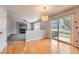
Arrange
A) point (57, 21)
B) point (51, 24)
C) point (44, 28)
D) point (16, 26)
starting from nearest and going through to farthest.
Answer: point (57, 21), point (51, 24), point (44, 28), point (16, 26)

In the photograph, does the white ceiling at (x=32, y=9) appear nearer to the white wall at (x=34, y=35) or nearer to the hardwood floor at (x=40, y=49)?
the white wall at (x=34, y=35)

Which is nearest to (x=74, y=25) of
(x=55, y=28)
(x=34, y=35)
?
(x=55, y=28)

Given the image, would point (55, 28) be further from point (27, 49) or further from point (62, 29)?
point (27, 49)

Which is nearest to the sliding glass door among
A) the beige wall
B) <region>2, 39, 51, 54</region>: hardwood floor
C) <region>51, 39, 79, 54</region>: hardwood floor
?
the beige wall

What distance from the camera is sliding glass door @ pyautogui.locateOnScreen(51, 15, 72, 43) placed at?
19.1 feet

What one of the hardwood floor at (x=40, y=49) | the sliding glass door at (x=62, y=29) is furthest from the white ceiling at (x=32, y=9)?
the hardwood floor at (x=40, y=49)

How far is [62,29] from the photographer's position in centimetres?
663

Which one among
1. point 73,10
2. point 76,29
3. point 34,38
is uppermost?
point 73,10

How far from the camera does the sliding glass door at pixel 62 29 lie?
584 cm

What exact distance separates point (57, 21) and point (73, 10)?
7.00 ft
